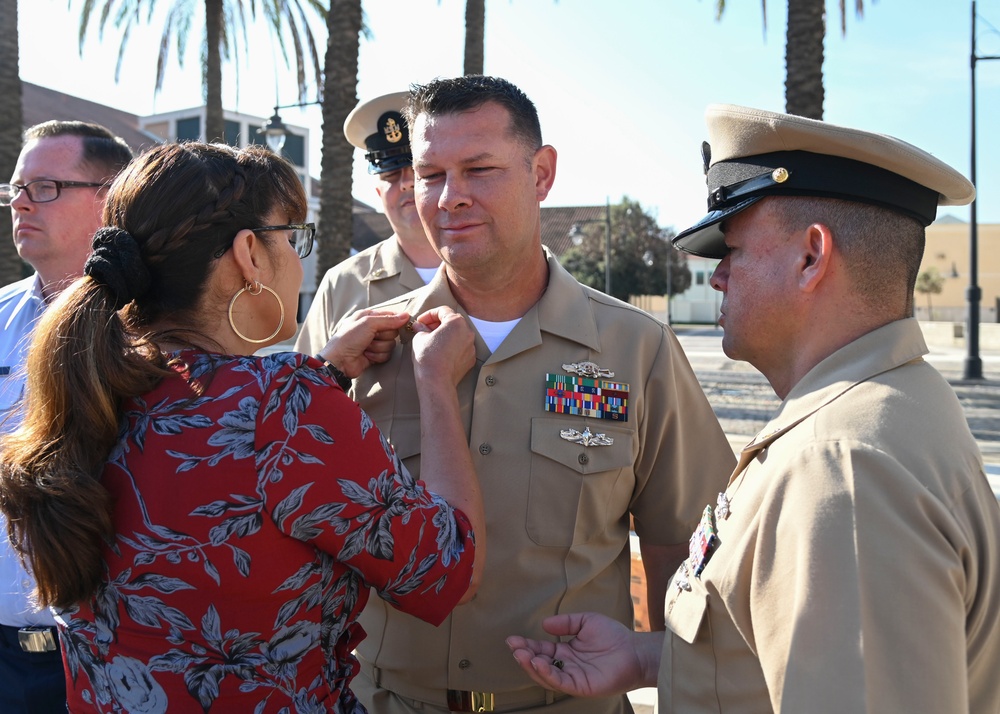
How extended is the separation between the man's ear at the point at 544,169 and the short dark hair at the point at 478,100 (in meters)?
0.05

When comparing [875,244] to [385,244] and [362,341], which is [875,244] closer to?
[362,341]

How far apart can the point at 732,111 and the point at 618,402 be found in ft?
2.87

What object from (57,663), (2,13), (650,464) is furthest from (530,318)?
(2,13)

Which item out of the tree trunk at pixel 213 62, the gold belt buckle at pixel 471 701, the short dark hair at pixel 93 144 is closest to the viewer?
the gold belt buckle at pixel 471 701

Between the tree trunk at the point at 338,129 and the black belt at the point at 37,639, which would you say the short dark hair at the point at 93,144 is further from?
the tree trunk at the point at 338,129

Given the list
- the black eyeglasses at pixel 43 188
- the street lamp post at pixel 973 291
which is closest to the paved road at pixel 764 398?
the street lamp post at pixel 973 291

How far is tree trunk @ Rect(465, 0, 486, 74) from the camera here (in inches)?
458

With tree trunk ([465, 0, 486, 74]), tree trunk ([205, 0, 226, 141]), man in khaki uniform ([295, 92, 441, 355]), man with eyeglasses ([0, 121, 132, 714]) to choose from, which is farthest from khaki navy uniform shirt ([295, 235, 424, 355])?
tree trunk ([205, 0, 226, 141])

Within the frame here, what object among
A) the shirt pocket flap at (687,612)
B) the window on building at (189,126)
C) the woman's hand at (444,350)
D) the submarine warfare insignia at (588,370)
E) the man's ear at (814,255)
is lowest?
the shirt pocket flap at (687,612)

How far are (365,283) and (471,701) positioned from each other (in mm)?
2221

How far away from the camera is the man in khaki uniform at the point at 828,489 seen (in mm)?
1213

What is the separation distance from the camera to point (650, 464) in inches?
96.3

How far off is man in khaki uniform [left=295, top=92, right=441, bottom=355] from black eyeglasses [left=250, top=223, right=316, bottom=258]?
1508 mm

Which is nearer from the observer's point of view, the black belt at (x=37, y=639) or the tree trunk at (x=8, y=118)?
the black belt at (x=37, y=639)
